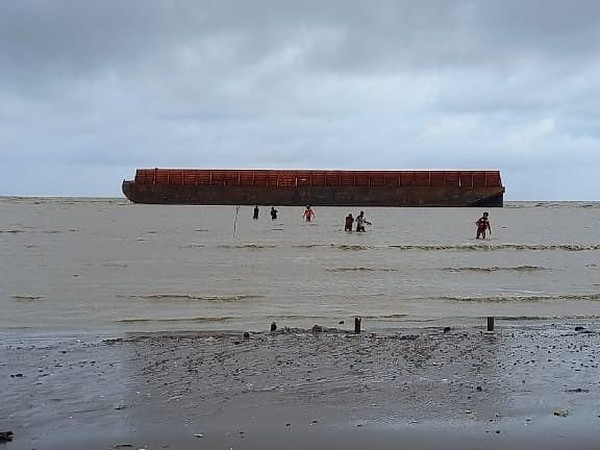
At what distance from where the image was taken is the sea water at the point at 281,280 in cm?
1073

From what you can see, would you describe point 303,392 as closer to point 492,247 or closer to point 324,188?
point 492,247

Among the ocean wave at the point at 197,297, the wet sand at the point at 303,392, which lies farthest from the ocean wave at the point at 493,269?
the wet sand at the point at 303,392

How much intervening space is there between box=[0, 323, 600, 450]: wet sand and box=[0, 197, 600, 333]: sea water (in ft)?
6.35

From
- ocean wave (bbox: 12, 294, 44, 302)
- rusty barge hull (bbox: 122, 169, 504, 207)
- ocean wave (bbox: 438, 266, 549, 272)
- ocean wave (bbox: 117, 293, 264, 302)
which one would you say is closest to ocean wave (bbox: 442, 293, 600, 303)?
ocean wave (bbox: 117, 293, 264, 302)

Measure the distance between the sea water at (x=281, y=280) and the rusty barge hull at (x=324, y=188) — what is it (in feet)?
98.6

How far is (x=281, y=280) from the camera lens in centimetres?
1562

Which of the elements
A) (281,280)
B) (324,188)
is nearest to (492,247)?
(281,280)

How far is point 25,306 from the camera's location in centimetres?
1155

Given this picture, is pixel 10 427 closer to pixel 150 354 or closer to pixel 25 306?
pixel 150 354

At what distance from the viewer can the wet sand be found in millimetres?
4582

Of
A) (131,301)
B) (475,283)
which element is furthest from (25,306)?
(475,283)

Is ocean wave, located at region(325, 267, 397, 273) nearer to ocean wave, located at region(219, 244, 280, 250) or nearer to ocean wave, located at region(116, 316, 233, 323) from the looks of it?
ocean wave, located at region(219, 244, 280, 250)

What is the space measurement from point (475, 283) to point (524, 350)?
8268 mm

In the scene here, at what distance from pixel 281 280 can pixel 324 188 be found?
4422 cm
